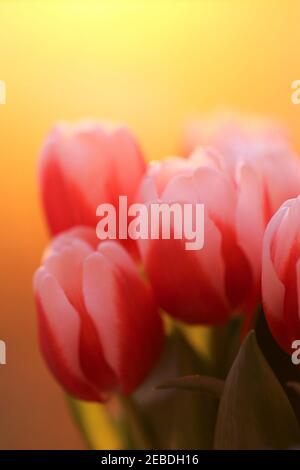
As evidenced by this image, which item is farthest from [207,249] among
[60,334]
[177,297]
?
[60,334]

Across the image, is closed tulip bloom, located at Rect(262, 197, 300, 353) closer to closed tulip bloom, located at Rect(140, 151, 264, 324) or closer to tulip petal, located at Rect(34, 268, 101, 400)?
closed tulip bloom, located at Rect(140, 151, 264, 324)

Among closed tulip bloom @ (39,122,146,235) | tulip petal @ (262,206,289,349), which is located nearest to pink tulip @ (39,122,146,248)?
closed tulip bloom @ (39,122,146,235)

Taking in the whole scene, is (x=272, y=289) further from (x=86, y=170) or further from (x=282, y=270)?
(x=86, y=170)

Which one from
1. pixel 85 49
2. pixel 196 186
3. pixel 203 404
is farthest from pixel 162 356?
pixel 85 49

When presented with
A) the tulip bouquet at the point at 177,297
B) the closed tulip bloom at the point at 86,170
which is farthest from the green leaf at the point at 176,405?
the closed tulip bloom at the point at 86,170

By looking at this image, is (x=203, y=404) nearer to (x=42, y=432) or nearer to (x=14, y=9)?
(x=42, y=432)

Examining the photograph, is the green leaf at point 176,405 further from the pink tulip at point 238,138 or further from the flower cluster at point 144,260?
the pink tulip at point 238,138
